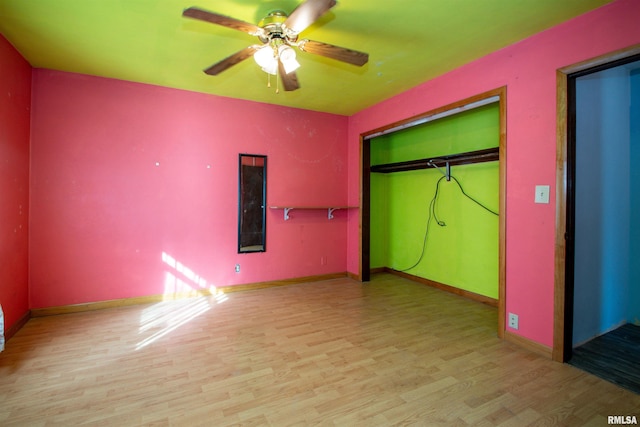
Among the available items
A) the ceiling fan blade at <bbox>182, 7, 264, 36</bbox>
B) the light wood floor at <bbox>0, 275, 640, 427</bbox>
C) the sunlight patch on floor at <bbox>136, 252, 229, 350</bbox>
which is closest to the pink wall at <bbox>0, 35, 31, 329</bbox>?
the light wood floor at <bbox>0, 275, 640, 427</bbox>

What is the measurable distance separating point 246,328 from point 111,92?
3.06 meters

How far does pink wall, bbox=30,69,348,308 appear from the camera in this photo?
325 cm

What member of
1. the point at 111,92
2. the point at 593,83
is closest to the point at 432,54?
the point at 593,83

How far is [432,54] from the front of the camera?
2820 mm

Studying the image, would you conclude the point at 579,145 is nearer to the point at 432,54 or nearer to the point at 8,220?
the point at 432,54

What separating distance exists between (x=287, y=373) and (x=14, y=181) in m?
3.07

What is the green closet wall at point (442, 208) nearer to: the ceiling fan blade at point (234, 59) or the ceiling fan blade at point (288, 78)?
the ceiling fan blade at point (288, 78)

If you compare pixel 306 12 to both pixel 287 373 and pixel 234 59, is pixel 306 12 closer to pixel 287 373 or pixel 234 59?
pixel 234 59

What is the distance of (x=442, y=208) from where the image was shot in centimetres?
436

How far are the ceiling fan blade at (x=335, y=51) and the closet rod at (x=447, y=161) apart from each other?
1.99 meters

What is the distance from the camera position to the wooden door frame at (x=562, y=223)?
226cm

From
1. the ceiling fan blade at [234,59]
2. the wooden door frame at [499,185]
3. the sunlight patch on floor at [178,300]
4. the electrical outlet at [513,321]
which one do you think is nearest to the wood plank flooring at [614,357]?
the electrical outlet at [513,321]

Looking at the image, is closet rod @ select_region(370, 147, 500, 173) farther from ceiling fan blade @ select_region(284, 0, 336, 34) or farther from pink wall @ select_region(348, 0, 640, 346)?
ceiling fan blade @ select_region(284, 0, 336, 34)

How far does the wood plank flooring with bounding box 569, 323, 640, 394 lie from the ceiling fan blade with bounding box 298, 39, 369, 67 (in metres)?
2.81
